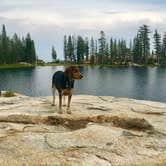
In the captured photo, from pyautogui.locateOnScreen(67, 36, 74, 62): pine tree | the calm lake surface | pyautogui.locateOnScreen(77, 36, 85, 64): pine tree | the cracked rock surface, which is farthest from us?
pyautogui.locateOnScreen(67, 36, 74, 62): pine tree

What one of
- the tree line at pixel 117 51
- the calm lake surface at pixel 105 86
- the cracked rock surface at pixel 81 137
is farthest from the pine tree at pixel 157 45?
the cracked rock surface at pixel 81 137

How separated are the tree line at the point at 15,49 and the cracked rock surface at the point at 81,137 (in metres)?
151

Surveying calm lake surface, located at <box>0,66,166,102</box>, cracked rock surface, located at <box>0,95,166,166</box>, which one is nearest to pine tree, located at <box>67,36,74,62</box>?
calm lake surface, located at <box>0,66,166,102</box>

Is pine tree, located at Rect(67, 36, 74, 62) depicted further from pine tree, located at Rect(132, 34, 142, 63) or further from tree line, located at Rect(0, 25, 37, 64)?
pine tree, located at Rect(132, 34, 142, 63)

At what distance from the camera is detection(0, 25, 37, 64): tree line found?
16212 cm

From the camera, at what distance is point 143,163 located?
31.7 feet

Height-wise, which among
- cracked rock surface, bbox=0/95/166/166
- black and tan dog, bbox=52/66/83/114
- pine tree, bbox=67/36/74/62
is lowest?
cracked rock surface, bbox=0/95/166/166

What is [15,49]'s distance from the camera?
16725 cm

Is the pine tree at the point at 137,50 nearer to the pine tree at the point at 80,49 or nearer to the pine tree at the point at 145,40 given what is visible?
the pine tree at the point at 145,40

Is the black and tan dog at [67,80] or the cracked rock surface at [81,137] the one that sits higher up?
the black and tan dog at [67,80]

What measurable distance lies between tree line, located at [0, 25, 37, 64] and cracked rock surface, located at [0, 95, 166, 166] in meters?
151

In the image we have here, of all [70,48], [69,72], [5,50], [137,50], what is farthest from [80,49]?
[69,72]

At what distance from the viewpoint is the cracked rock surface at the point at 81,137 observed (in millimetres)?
9711

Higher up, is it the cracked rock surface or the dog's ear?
the dog's ear
